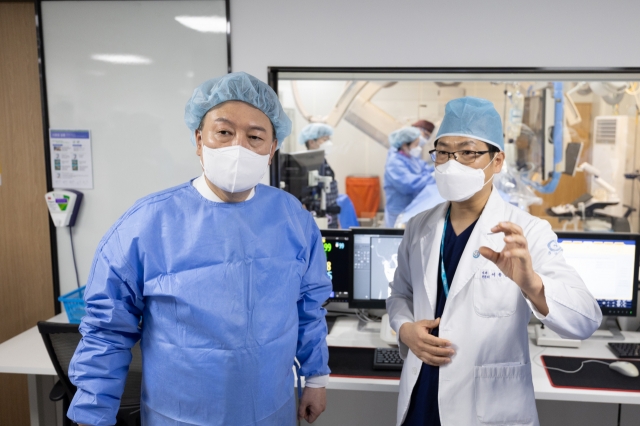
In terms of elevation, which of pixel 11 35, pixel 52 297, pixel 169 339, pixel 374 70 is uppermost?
pixel 11 35

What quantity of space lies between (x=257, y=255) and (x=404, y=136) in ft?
11.0

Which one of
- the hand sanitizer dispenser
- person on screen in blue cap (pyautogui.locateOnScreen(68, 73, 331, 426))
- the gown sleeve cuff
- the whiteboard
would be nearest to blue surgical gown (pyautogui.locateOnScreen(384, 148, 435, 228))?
the whiteboard

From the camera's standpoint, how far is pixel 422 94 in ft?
16.5

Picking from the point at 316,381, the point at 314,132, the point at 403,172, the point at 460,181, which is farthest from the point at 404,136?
the point at 316,381

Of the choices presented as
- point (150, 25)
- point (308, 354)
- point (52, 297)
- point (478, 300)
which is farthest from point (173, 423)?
point (150, 25)

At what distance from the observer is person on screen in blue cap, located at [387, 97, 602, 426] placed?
1.29m

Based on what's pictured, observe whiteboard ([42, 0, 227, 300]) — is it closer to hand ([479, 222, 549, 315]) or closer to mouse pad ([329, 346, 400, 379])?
mouse pad ([329, 346, 400, 379])

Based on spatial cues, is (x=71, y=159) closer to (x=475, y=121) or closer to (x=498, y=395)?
(x=475, y=121)

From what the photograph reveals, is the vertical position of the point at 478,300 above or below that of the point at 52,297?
above

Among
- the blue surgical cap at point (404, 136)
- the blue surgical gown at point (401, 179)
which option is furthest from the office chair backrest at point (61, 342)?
the blue surgical cap at point (404, 136)

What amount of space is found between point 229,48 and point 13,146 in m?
1.14

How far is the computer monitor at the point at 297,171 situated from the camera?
270 cm

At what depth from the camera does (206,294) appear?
1193 mm

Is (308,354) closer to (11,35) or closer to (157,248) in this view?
(157,248)
